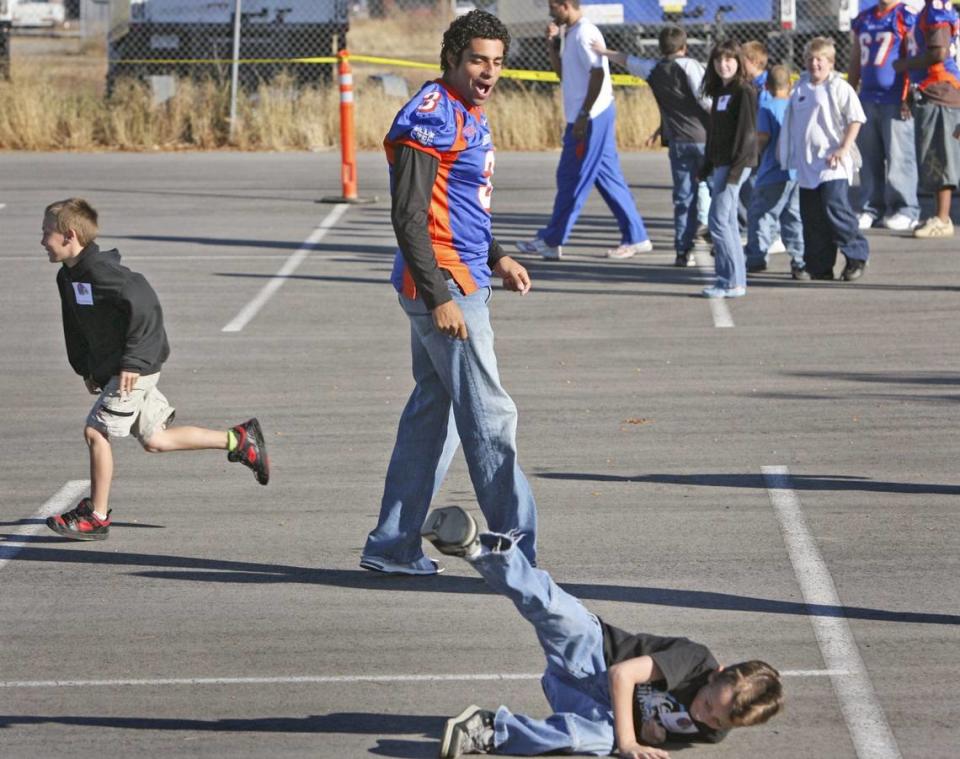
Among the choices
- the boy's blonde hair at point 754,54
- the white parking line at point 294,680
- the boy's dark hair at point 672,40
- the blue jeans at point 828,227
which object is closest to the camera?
the white parking line at point 294,680

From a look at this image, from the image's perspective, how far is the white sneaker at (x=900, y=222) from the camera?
53.4 feet

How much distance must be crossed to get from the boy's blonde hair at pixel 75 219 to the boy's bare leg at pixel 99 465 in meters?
0.81

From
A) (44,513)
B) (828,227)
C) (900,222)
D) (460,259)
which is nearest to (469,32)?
(460,259)

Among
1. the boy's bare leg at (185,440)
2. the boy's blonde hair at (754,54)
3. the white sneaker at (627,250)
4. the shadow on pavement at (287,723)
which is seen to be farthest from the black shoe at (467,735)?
the white sneaker at (627,250)

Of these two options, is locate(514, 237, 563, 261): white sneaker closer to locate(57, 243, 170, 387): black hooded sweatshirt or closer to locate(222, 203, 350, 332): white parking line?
locate(222, 203, 350, 332): white parking line

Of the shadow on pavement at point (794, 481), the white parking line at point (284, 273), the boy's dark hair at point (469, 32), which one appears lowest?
the white parking line at point (284, 273)

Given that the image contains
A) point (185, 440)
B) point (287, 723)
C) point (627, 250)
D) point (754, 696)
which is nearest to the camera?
point (754, 696)

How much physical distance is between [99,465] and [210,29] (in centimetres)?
2183

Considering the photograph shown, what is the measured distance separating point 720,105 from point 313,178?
1008 centimetres

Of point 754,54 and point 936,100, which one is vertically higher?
point 754,54

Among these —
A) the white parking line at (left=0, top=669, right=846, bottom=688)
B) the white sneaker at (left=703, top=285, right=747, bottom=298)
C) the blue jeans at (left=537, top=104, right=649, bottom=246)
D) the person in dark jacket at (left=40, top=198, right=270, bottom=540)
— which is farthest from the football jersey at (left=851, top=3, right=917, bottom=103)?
the white parking line at (left=0, top=669, right=846, bottom=688)

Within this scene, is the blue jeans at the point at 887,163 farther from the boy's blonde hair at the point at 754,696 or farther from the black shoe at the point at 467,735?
the black shoe at the point at 467,735

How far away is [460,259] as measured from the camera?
6.29m

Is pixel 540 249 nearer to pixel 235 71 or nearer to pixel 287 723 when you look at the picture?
pixel 287 723
